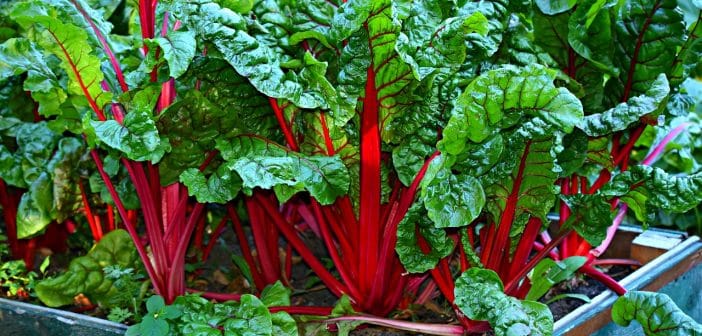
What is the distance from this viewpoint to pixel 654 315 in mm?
1385

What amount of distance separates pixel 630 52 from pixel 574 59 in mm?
123

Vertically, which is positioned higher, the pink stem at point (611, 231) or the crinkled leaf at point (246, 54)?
the crinkled leaf at point (246, 54)

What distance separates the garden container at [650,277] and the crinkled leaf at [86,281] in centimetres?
99

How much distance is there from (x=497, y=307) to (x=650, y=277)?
554 millimetres

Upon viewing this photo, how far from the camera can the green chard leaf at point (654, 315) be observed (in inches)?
52.8

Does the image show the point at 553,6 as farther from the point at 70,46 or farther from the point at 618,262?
the point at 70,46

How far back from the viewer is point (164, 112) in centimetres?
144

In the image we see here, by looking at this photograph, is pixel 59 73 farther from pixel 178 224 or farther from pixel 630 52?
pixel 630 52

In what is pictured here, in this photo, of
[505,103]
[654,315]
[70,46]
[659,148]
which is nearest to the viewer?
[505,103]

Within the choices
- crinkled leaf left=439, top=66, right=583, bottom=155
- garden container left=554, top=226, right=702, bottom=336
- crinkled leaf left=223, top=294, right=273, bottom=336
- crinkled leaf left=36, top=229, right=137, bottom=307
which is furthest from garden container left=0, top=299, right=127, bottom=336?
garden container left=554, top=226, right=702, bottom=336

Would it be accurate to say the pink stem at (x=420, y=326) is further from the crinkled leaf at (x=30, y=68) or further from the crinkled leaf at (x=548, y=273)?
the crinkled leaf at (x=30, y=68)

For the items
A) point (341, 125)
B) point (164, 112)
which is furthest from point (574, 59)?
point (164, 112)

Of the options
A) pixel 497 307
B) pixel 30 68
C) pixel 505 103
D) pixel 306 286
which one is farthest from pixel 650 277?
pixel 30 68

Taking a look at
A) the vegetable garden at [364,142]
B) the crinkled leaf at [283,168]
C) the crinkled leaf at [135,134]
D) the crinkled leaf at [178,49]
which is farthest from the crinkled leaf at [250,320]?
the crinkled leaf at [178,49]
